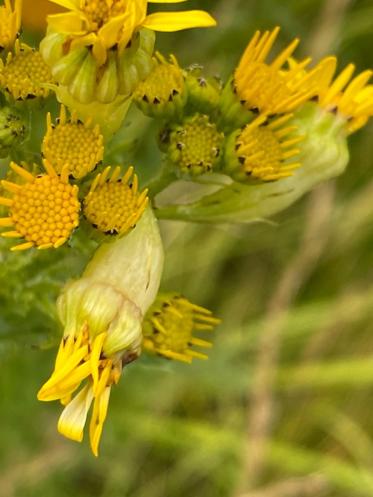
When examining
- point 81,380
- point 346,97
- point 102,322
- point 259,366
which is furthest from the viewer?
point 259,366

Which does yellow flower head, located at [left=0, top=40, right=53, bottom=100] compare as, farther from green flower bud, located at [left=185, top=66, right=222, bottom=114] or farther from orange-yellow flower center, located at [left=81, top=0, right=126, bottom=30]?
green flower bud, located at [left=185, top=66, right=222, bottom=114]

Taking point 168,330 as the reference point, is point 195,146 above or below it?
above

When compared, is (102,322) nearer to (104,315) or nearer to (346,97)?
(104,315)

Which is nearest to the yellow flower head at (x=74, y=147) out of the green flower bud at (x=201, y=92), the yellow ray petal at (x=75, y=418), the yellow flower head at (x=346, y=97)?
the green flower bud at (x=201, y=92)

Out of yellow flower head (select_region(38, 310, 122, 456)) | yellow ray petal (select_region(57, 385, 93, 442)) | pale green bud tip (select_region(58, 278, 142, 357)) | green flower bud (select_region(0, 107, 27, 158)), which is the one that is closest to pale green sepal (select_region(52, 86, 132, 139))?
green flower bud (select_region(0, 107, 27, 158))

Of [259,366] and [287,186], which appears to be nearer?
[287,186]

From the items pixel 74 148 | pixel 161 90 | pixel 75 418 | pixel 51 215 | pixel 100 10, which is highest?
pixel 100 10

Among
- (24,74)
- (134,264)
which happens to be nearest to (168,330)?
(134,264)

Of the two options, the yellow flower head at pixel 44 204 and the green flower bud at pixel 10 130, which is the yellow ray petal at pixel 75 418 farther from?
the green flower bud at pixel 10 130

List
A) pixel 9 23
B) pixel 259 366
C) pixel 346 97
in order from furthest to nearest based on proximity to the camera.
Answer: pixel 259 366 < pixel 346 97 < pixel 9 23
